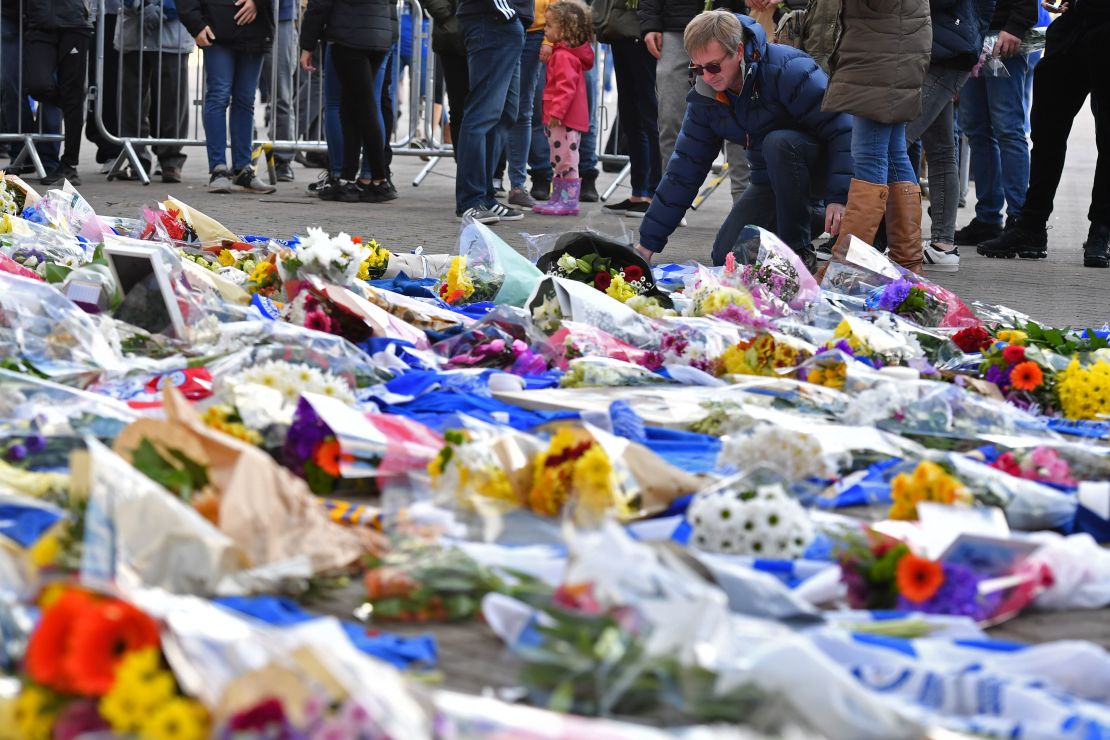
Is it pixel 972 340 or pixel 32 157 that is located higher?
pixel 972 340

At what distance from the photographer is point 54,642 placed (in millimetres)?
1874

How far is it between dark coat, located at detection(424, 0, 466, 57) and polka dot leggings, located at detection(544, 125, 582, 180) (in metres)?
0.80

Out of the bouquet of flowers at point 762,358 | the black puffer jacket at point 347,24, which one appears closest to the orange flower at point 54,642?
the bouquet of flowers at point 762,358

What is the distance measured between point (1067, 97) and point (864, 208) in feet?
6.90

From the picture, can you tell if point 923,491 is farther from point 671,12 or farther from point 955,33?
point 671,12

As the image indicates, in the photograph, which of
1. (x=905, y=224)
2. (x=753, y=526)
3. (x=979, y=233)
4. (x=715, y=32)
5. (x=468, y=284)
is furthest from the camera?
(x=979, y=233)

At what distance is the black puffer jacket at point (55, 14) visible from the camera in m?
9.93

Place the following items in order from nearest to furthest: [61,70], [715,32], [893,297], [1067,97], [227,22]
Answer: [893,297], [715,32], [1067,97], [227,22], [61,70]

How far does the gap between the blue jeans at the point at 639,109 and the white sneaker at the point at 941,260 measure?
2.21 m

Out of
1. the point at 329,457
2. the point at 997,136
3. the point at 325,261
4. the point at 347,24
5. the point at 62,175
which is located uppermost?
the point at 347,24

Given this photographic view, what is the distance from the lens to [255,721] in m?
1.79

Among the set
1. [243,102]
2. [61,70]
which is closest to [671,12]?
[243,102]

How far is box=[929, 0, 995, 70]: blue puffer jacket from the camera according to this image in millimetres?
7332

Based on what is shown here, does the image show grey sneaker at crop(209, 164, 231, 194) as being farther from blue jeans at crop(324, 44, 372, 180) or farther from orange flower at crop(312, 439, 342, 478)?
orange flower at crop(312, 439, 342, 478)
